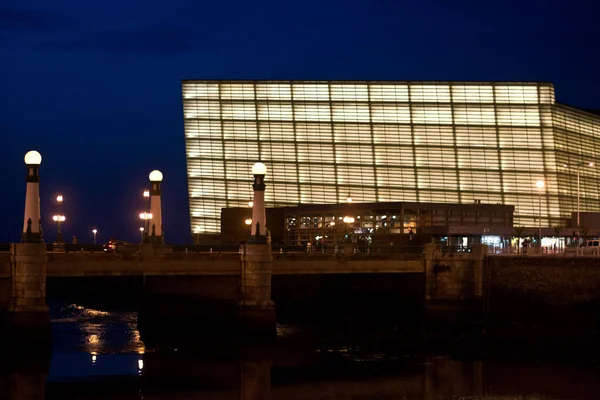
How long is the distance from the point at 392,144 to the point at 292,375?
70.8 meters

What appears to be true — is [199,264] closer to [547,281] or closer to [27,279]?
[27,279]

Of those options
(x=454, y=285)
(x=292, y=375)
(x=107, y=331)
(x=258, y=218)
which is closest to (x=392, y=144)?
(x=454, y=285)

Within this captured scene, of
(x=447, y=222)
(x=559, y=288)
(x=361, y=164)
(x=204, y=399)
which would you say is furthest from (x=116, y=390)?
(x=361, y=164)

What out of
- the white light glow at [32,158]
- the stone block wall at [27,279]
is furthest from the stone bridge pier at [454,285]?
the white light glow at [32,158]

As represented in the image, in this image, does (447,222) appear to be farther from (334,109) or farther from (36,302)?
(36,302)

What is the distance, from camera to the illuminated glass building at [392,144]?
115 metres

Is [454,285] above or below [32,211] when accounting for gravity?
below

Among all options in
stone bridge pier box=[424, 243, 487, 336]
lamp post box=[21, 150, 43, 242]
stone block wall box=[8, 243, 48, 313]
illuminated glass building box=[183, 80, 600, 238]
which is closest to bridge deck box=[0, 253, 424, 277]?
stone block wall box=[8, 243, 48, 313]

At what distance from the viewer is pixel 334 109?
11800 centimetres

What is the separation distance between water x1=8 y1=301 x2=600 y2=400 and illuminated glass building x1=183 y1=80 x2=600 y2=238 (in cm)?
5998

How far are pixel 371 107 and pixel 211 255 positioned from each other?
60806mm

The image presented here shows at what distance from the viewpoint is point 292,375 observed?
48281mm

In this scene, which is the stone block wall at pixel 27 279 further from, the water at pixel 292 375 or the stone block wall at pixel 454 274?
the stone block wall at pixel 454 274

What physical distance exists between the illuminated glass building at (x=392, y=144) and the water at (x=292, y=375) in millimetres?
59984
